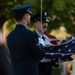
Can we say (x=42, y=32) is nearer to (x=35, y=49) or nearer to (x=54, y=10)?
(x=35, y=49)

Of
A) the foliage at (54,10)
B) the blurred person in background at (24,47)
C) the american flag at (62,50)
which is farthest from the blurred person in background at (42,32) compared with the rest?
the foliage at (54,10)

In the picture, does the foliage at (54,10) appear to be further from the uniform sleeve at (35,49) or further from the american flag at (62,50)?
the uniform sleeve at (35,49)

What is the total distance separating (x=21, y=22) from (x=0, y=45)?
462 cm

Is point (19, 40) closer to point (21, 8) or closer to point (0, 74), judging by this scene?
point (21, 8)

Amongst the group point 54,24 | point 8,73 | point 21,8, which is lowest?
point 8,73

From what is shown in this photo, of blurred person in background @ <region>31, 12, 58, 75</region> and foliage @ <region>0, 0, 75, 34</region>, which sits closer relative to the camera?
blurred person in background @ <region>31, 12, 58, 75</region>

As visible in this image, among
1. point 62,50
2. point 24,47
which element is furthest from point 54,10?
point 24,47

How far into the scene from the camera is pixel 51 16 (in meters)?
9.89

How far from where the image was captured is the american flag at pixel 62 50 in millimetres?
5941

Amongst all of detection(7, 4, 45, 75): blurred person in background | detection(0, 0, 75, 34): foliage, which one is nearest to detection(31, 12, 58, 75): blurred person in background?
detection(7, 4, 45, 75): blurred person in background

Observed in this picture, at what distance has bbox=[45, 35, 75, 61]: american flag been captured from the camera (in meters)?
5.94

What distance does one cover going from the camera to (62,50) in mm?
6020

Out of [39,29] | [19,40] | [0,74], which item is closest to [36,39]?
[19,40]

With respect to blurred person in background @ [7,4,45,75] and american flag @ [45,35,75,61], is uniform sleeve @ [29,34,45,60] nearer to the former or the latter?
blurred person in background @ [7,4,45,75]
